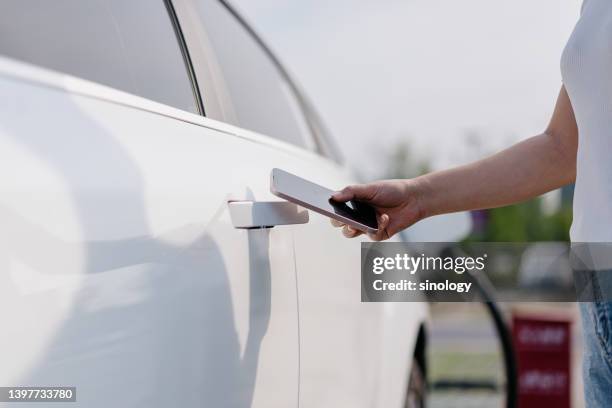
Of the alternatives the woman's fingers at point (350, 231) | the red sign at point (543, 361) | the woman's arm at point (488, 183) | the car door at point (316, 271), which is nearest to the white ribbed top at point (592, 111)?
the woman's arm at point (488, 183)

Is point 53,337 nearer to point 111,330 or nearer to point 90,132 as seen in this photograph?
point 111,330

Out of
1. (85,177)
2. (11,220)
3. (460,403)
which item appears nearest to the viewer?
(11,220)

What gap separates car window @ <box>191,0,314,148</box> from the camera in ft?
6.91

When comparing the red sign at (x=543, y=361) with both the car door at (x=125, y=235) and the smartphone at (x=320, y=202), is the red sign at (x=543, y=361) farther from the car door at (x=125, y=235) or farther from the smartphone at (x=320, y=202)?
the car door at (x=125, y=235)

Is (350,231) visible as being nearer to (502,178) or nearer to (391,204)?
(391,204)

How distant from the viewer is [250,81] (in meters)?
2.41

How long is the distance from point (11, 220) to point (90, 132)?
21 centimetres

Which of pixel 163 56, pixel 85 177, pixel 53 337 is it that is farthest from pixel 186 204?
pixel 163 56

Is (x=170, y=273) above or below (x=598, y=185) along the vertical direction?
below

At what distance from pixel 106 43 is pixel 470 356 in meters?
14.0

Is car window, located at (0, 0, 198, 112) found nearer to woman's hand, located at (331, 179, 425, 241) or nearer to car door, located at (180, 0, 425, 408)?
car door, located at (180, 0, 425, 408)

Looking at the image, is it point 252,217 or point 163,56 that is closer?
point 252,217

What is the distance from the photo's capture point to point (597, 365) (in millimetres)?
1502

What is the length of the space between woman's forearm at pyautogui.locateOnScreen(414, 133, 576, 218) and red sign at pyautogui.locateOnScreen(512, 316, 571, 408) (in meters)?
4.25
